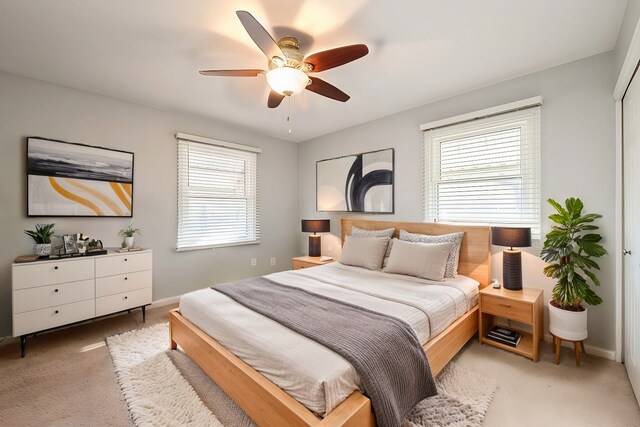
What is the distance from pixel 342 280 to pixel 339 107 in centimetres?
213

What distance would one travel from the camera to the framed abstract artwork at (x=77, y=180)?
2705mm

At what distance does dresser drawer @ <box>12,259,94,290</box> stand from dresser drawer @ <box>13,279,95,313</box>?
4 cm

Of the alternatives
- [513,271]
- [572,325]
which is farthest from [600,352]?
[513,271]

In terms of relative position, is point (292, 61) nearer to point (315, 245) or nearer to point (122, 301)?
point (315, 245)

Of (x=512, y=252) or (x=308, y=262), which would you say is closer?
(x=512, y=252)

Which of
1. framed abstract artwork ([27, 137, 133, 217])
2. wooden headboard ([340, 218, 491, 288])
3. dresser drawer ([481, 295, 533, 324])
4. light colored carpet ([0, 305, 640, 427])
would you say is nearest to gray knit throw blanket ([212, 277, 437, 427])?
light colored carpet ([0, 305, 640, 427])

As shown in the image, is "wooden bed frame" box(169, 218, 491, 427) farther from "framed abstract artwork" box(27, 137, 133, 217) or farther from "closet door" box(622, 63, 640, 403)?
"framed abstract artwork" box(27, 137, 133, 217)

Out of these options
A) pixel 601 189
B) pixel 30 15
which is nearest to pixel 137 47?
pixel 30 15

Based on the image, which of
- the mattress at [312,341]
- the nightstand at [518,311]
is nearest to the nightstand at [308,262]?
the mattress at [312,341]

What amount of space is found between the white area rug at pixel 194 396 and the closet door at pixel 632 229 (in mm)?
958

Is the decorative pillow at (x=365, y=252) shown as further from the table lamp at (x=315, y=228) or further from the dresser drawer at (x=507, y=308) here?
the dresser drawer at (x=507, y=308)

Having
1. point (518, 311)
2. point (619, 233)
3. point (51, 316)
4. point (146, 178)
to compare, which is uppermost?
point (146, 178)

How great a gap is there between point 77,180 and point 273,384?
3023 millimetres

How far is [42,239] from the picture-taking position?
2.60 metres
